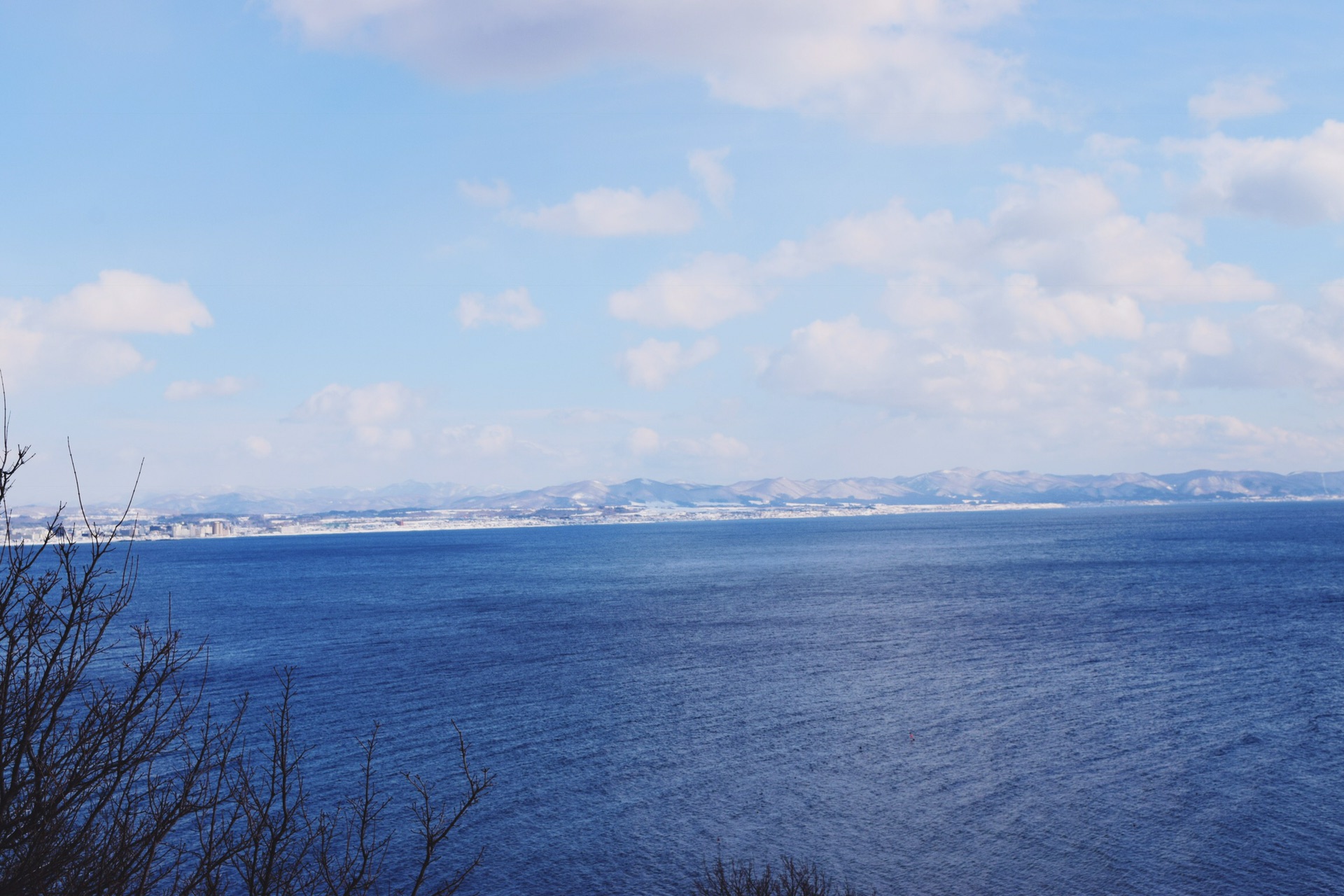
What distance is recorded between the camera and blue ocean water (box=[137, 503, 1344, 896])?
35.8 m

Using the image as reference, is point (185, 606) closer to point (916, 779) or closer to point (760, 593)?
point (760, 593)

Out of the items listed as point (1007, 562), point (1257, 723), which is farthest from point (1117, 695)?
point (1007, 562)

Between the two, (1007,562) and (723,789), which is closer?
(723,789)

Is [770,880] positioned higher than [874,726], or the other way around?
[770,880]

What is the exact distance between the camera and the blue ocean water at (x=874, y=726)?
35.8 meters

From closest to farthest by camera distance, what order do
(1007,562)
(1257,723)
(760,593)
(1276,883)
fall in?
1. (1276,883)
2. (1257,723)
3. (760,593)
4. (1007,562)

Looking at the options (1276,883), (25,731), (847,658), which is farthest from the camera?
(847,658)

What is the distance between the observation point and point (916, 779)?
143 feet

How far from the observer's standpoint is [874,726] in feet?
173

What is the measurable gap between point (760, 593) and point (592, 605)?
2298 centimetres

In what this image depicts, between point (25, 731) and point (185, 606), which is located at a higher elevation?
point (25, 731)

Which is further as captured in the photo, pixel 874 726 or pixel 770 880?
pixel 874 726

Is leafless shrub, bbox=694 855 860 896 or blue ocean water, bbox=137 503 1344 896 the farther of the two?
blue ocean water, bbox=137 503 1344 896

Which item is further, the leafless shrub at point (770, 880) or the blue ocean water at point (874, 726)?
the blue ocean water at point (874, 726)
